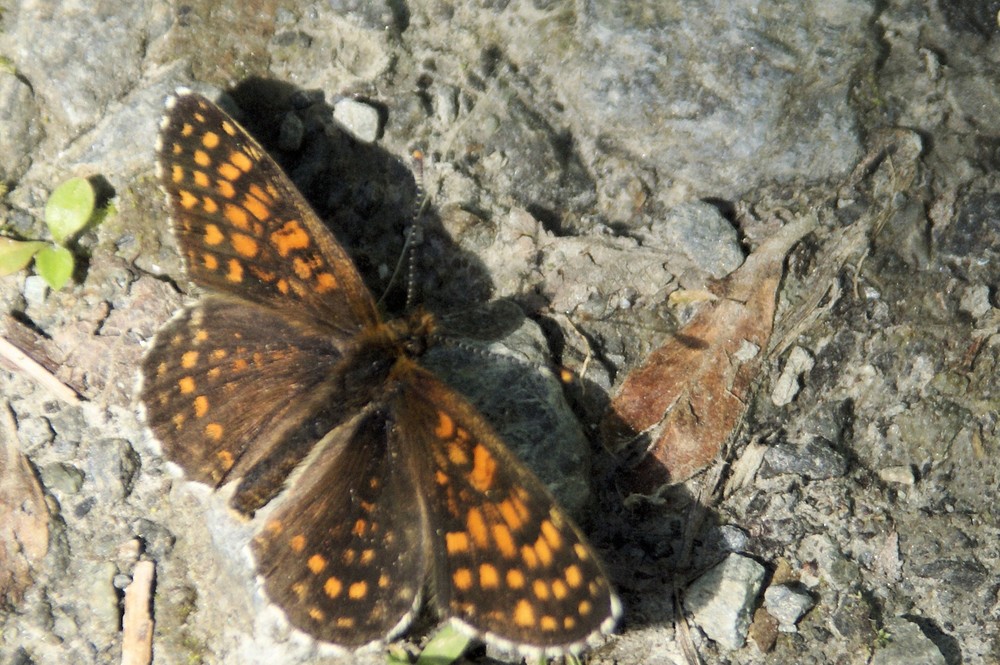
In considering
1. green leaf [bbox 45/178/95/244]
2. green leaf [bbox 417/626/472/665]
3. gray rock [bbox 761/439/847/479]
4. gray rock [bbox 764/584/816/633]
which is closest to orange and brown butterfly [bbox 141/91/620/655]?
green leaf [bbox 417/626/472/665]

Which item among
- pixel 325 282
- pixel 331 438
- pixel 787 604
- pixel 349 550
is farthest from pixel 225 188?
pixel 787 604

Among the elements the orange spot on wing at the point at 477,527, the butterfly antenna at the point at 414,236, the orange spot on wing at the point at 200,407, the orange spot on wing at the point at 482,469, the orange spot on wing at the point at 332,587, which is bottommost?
the orange spot on wing at the point at 332,587

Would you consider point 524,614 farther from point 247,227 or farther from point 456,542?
point 247,227

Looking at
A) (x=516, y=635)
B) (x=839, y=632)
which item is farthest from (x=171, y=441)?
(x=839, y=632)

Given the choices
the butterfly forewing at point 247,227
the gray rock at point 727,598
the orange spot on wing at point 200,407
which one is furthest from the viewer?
the gray rock at point 727,598

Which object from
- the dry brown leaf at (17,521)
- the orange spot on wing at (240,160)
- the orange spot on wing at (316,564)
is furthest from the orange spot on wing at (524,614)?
the dry brown leaf at (17,521)

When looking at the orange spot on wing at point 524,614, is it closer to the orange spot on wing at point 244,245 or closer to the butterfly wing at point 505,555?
the butterfly wing at point 505,555
